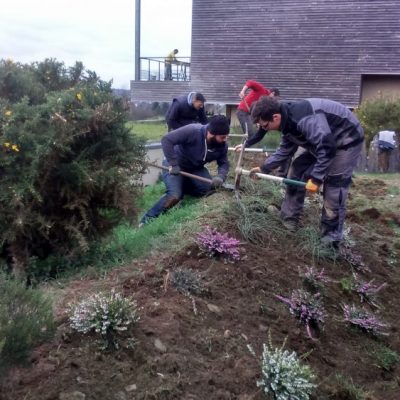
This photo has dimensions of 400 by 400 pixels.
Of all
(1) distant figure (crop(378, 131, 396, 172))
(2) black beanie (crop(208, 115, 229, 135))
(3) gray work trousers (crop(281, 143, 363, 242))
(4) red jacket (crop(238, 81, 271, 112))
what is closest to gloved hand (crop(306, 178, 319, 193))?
(3) gray work trousers (crop(281, 143, 363, 242))

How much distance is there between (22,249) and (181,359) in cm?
197

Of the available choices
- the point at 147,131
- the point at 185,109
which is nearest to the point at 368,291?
the point at 185,109

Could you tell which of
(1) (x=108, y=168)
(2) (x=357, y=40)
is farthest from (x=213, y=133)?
(2) (x=357, y=40)

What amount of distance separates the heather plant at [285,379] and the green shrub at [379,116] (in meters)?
13.3

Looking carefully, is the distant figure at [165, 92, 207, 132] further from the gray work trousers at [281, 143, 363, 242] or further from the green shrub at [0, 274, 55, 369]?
the green shrub at [0, 274, 55, 369]

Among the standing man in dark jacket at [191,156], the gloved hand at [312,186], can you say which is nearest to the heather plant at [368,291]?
the gloved hand at [312,186]

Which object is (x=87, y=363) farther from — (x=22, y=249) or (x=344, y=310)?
(x=344, y=310)

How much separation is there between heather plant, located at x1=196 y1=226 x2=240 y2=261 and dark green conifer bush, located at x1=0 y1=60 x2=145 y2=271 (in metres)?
0.68

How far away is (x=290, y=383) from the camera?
11.1ft

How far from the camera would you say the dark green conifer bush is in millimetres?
4434

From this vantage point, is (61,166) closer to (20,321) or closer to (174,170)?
(20,321)

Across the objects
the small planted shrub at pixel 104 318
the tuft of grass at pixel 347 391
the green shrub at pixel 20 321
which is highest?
the green shrub at pixel 20 321

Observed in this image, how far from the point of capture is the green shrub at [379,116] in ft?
51.6

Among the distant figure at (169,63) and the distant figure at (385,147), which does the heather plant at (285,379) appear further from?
the distant figure at (169,63)
